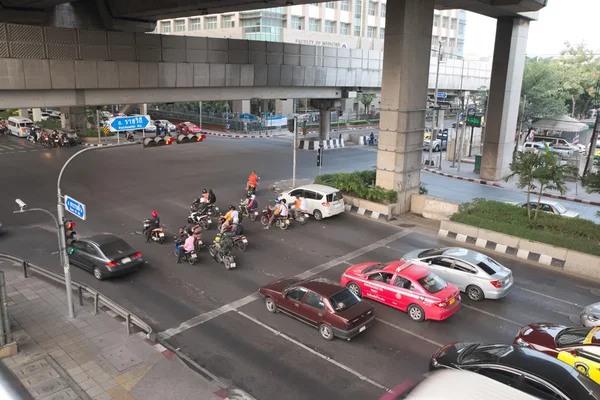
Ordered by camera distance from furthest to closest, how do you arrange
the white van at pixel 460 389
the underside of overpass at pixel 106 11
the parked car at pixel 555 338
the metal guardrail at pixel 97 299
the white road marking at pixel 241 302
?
the underside of overpass at pixel 106 11, the white road marking at pixel 241 302, the metal guardrail at pixel 97 299, the parked car at pixel 555 338, the white van at pixel 460 389

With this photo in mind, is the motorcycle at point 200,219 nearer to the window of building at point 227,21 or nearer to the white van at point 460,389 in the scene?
the white van at point 460,389

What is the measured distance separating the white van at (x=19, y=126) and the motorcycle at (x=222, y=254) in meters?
37.9

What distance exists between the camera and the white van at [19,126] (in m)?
46.1

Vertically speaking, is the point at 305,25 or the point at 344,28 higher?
the point at 344,28

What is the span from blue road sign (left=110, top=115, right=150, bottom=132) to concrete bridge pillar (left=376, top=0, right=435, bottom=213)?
44.3 ft

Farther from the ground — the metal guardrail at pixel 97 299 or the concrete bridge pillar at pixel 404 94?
the concrete bridge pillar at pixel 404 94

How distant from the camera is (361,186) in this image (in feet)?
77.1

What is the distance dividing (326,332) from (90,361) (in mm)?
5615

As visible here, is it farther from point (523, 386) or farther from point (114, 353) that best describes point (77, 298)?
point (523, 386)

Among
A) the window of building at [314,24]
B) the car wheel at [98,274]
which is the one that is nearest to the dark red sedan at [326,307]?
the car wheel at [98,274]

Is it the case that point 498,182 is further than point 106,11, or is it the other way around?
point 106,11

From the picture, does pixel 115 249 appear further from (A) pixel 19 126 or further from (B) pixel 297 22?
(B) pixel 297 22

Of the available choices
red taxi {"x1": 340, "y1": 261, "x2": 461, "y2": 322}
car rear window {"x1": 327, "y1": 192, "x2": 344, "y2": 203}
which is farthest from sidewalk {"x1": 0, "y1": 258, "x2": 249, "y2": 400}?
car rear window {"x1": 327, "y1": 192, "x2": 344, "y2": 203}

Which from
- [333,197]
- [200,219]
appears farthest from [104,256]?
[333,197]
